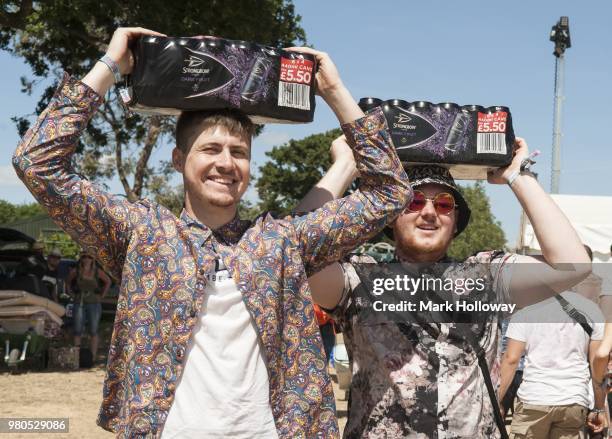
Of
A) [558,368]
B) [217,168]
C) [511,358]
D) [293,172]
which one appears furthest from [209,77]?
[293,172]

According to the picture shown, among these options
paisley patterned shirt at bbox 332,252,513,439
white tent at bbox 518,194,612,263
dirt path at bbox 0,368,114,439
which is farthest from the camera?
white tent at bbox 518,194,612,263

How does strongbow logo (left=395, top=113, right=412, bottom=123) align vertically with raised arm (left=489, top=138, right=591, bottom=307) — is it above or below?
above

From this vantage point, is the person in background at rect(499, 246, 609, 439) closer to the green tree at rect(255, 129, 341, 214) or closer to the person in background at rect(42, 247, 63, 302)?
the person in background at rect(42, 247, 63, 302)

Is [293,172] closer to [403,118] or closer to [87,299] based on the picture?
[87,299]

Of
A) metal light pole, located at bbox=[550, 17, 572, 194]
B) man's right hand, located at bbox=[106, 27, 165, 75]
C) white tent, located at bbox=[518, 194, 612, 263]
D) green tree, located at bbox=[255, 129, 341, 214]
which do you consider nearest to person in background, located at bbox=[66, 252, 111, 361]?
white tent, located at bbox=[518, 194, 612, 263]

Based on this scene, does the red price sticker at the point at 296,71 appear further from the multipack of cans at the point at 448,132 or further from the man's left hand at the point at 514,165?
the man's left hand at the point at 514,165

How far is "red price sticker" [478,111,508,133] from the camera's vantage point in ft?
10.4

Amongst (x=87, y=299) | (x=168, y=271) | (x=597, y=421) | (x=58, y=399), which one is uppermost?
(x=87, y=299)

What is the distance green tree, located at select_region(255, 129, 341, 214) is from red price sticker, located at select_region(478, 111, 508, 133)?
192ft

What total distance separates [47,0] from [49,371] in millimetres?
6340

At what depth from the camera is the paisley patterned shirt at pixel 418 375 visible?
2.99 meters

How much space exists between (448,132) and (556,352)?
132 inches

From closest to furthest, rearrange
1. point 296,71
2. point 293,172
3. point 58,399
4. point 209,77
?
point 209,77
point 296,71
point 58,399
point 293,172

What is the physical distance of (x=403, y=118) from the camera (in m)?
3.16
